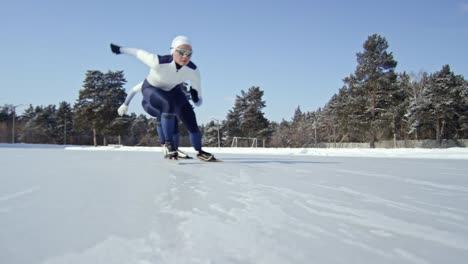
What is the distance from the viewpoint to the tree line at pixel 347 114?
21562 mm

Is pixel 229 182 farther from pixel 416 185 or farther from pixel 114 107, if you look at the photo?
pixel 114 107

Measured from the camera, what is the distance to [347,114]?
22453 millimetres

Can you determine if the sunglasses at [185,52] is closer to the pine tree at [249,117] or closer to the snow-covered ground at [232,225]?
the snow-covered ground at [232,225]

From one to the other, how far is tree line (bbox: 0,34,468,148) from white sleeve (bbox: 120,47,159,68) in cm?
1479

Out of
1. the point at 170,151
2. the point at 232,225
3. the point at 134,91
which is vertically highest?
the point at 134,91

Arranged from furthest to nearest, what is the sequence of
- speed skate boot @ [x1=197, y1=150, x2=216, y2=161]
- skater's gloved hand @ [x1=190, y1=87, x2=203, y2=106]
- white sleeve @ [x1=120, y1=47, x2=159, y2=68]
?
1. skater's gloved hand @ [x1=190, y1=87, x2=203, y2=106]
2. speed skate boot @ [x1=197, y1=150, x2=216, y2=161]
3. white sleeve @ [x1=120, y1=47, x2=159, y2=68]

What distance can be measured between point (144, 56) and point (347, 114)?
2043 cm

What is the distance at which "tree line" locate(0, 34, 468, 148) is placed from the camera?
70.7ft

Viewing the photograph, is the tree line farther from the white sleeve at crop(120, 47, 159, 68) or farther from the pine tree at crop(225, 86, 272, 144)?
the white sleeve at crop(120, 47, 159, 68)

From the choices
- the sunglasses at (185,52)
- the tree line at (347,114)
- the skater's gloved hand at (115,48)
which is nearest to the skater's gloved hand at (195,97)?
the sunglasses at (185,52)

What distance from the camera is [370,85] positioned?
2161 centimetres

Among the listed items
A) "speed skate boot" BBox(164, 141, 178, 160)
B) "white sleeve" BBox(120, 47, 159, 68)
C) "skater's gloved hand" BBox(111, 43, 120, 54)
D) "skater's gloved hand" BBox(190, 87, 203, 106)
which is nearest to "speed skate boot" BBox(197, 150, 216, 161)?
"speed skate boot" BBox(164, 141, 178, 160)

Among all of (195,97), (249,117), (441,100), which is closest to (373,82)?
(441,100)

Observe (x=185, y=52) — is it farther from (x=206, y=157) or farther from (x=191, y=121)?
(x=206, y=157)
